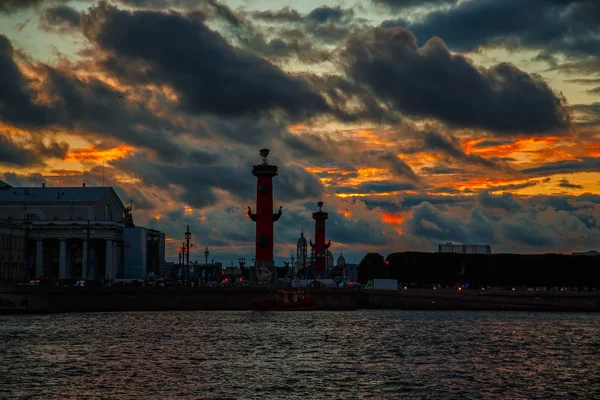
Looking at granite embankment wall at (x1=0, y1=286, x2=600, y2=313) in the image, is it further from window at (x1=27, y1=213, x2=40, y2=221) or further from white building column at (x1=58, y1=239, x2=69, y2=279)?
window at (x1=27, y1=213, x2=40, y2=221)

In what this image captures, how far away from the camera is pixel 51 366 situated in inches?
1977

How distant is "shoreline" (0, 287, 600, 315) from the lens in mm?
93938

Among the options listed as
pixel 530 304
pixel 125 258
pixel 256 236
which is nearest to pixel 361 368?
pixel 256 236

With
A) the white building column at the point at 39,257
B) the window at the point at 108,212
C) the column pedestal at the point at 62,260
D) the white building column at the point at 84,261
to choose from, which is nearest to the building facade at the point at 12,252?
the white building column at the point at 39,257

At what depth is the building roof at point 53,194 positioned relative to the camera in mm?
134250

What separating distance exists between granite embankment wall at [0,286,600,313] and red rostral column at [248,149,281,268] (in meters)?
6.64

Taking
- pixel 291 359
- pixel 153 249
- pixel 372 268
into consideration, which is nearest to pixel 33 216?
pixel 153 249

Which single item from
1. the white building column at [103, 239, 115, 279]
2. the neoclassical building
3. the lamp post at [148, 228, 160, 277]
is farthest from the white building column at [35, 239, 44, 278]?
the lamp post at [148, 228, 160, 277]

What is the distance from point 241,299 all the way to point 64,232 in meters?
36.0

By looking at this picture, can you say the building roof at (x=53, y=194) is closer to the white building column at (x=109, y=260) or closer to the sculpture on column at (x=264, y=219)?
the white building column at (x=109, y=260)

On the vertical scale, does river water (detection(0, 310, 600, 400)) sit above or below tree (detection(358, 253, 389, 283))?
below

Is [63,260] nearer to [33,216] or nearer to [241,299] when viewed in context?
[33,216]

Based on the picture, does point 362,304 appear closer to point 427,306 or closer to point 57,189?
point 427,306

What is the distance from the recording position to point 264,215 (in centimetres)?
11125
